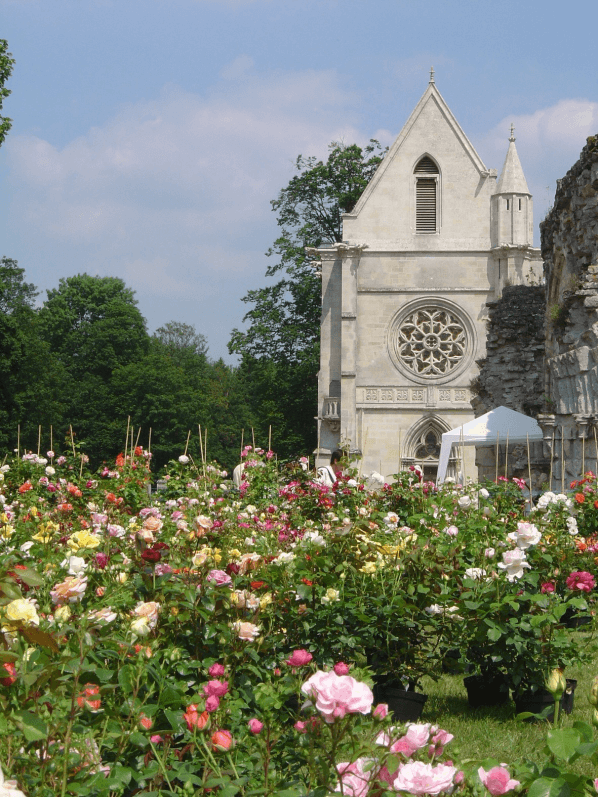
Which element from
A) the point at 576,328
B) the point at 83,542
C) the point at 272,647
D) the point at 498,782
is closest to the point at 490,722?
the point at 272,647

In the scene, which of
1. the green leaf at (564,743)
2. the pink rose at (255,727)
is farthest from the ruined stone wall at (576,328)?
the green leaf at (564,743)

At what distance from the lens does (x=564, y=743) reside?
2.13 metres

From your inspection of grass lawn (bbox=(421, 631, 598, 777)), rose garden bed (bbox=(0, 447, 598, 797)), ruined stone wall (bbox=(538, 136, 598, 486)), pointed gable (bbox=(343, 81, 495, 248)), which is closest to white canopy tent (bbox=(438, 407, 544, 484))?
ruined stone wall (bbox=(538, 136, 598, 486))

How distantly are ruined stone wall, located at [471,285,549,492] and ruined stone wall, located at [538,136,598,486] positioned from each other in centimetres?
403

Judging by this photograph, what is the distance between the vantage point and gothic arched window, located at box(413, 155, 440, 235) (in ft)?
111

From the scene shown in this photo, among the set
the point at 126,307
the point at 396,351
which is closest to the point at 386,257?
the point at 396,351

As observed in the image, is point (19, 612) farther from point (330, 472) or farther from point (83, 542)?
point (330, 472)

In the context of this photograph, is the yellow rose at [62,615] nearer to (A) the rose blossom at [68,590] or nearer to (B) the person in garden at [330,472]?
(A) the rose blossom at [68,590]

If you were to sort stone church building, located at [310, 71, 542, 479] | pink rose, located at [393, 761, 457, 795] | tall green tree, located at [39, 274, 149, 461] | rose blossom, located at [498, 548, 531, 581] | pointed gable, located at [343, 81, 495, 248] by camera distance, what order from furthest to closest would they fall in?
tall green tree, located at [39, 274, 149, 461], pointed gable, located at [343, 81, 495, 248], stone church building, located at [310, 71, 542, 479], rose blossom, located at [498, 548, 531, 581], pink rose, located at [393, 761, 457, 795]

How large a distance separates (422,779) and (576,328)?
9843 millimetres

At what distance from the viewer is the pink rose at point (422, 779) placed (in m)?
1.92

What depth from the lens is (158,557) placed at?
3637 mm

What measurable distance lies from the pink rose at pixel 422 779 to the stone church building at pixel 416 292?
98.0 feet

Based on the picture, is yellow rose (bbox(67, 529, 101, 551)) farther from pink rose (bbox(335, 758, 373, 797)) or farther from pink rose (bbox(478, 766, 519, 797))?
pink rose (bbox(478, 766, 519, 797))
